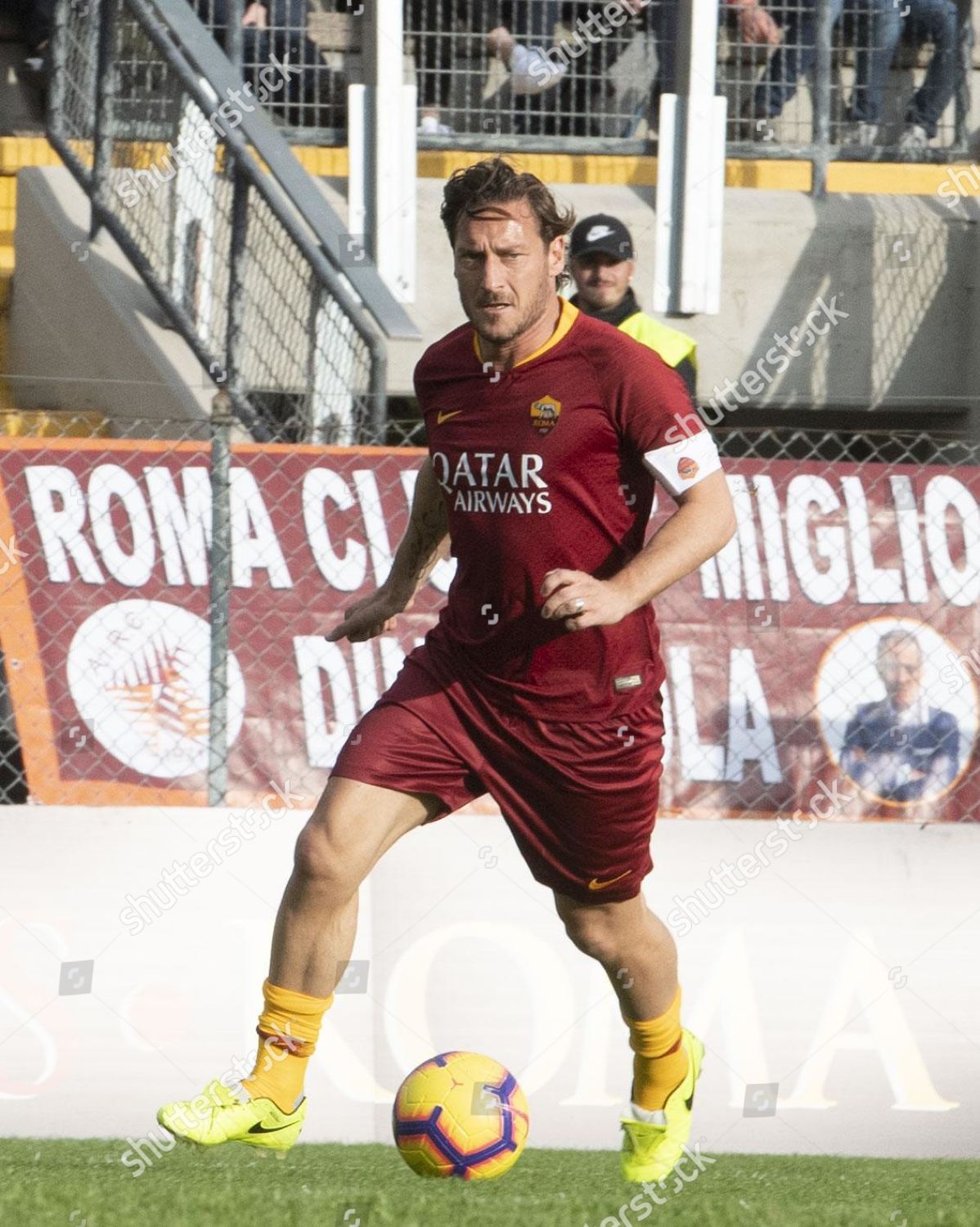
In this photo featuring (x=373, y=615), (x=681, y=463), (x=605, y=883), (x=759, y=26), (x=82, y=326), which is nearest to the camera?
(x=681, y=463)

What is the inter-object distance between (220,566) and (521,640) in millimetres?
2533

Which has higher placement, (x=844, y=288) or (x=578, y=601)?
(x=578, y=601)

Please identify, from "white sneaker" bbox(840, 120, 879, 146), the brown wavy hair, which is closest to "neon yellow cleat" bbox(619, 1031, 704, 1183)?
the brown wavy hair

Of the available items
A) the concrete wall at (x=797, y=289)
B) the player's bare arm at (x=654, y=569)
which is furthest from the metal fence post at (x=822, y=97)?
the player's bare arm at (x=654, y=569)

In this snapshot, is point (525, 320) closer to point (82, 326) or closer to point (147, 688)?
point (147, 688)

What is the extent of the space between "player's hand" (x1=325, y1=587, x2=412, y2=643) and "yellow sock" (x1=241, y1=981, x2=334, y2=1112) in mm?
950

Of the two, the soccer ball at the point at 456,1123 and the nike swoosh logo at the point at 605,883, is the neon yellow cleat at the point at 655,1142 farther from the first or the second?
the nike swoosh logo at the point at 605,883

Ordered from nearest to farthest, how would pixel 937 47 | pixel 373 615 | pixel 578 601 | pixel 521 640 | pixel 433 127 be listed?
pixel 578 601 → pixel 521 640 → pixel 373 615 → pixel 433 127 → pixel 937 47

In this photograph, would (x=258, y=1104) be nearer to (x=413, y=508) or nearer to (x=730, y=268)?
(x=413, y=508)

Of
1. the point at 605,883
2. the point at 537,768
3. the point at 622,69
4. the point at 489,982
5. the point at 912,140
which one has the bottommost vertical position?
the point at 489,982

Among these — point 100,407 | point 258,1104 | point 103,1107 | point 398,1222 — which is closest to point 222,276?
point 100,407

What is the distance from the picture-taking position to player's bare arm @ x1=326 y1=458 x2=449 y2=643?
16.3ft

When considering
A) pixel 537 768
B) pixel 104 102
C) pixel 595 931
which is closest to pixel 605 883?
pixel 595 931

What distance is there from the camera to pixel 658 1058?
5008 mm
